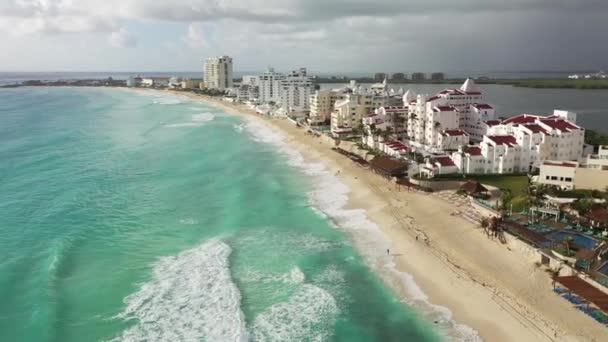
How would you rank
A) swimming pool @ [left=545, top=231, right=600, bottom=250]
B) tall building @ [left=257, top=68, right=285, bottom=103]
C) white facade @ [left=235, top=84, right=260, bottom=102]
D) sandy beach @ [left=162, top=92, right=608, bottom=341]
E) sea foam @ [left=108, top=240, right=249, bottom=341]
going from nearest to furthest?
1. sandy beach @ [left=162, top=92, right=608, bottom=341]
2. sea foam @ [left=108, top=240, right=249, bottom=341]
3. swimming pool @ [left=545, top=231, right=600, bottom=250]
4. tall building @ [left=257, top=68, right=285, bottom=103]
5. white facade @ [left=235, top=84, right=260, bottom=102]

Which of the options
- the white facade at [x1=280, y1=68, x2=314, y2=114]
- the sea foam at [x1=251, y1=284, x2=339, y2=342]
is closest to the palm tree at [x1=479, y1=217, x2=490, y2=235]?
the sea foam at [x1=251, y1=284, x2=339, y2=342]

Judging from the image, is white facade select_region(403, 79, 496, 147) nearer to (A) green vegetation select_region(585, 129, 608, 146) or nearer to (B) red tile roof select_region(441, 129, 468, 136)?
(B) red tile roof select_region(441, 129, 468, 136)

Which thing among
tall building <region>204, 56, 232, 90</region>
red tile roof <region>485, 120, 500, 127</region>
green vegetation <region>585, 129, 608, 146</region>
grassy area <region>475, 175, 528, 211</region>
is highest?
tall building <region>204, 56, 232, 90</region>

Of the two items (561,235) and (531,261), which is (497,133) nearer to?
(561,235)

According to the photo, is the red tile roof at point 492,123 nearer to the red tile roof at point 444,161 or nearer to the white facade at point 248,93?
the red tile roof at point 444,161

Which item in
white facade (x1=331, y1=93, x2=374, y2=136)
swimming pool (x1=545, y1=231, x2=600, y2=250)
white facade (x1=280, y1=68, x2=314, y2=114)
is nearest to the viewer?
swimming pool (x1=545, y1=231, x2=600, y2=250)

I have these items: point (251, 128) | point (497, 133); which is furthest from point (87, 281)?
point (251, 128)

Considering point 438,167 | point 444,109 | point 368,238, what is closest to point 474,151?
point 438,167
